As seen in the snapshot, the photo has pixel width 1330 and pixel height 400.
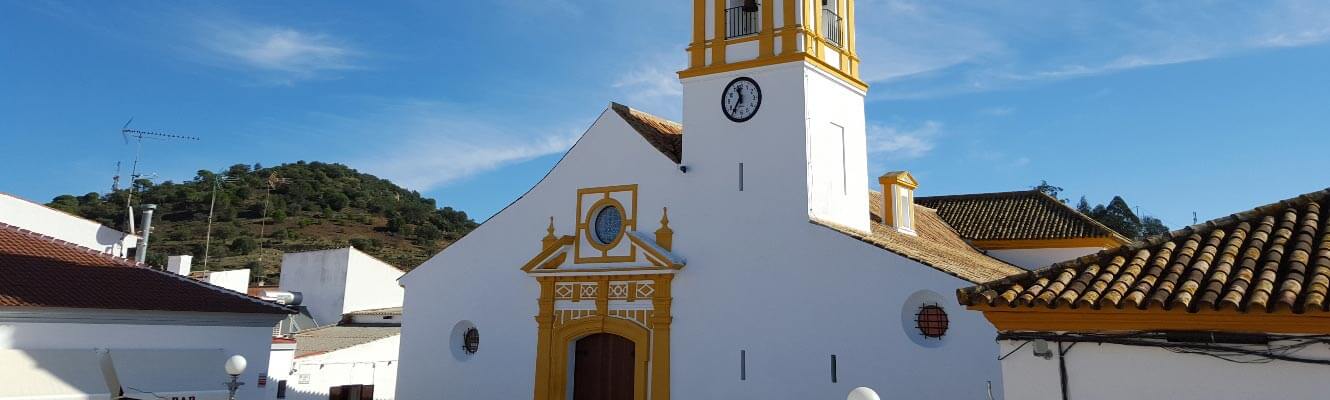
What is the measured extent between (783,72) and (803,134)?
3.74 feet

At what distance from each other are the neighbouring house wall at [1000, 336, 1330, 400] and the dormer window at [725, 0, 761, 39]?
9101 millimetres

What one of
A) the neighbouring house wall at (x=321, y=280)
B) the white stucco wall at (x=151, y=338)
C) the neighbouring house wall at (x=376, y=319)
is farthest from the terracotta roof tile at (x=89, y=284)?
the neighbouring house wall at (x=321, y=280)

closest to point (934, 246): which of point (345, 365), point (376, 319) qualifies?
point (345, 365)

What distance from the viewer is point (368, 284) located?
30094mm

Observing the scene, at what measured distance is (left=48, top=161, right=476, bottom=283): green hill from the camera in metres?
43.9

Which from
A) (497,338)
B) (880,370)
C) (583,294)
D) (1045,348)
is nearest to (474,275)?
(497,338)

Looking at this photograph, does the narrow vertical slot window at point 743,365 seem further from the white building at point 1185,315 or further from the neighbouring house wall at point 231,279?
the neighbouring house wall at point 231,279

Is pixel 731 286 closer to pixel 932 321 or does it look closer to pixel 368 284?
pixel 932 321

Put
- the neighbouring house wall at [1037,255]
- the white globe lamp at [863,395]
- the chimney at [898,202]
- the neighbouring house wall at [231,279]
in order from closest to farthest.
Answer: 1. the white globe lamp at [863,395]
2. the chimney at [898,202]
3. the neighbouring house wall at [1037,255]
4. the neighbouring house wall at [231,279]

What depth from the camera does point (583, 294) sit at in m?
15.9

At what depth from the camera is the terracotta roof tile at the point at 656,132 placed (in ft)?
53.5

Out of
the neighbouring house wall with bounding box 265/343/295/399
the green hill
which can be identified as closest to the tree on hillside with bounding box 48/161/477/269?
the green hill

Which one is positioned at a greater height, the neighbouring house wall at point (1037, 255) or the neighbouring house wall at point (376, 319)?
the neighbouring house wall at point (1037, 255)

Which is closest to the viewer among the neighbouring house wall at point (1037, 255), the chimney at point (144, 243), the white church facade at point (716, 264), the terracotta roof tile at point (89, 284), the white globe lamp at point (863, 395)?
the white globe lamp at point (863, 395)
